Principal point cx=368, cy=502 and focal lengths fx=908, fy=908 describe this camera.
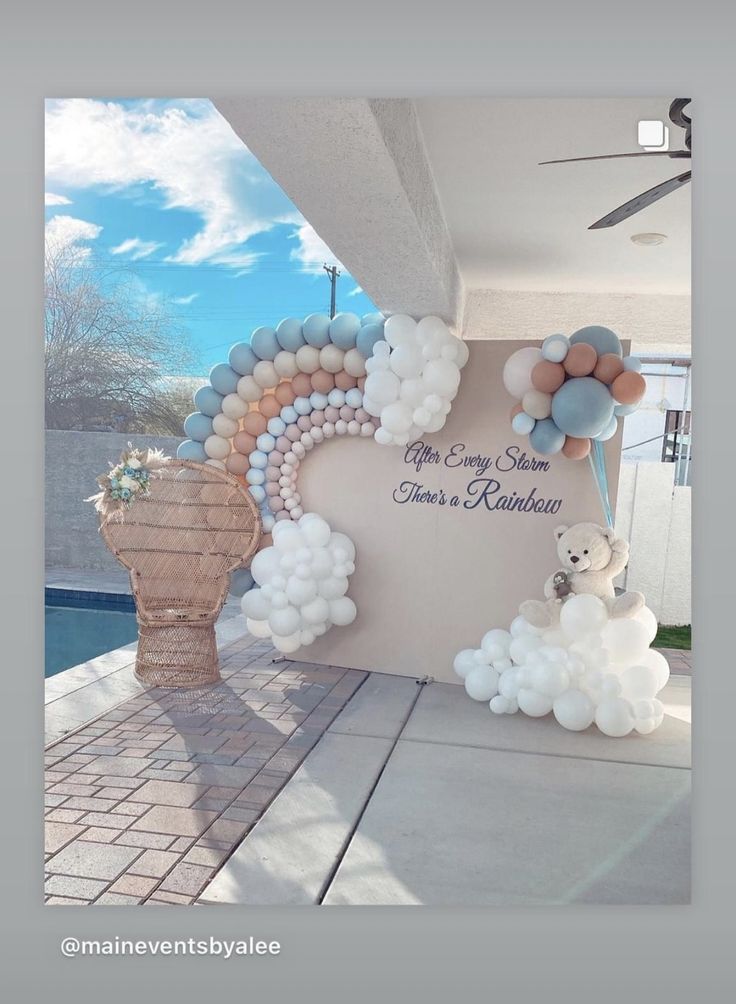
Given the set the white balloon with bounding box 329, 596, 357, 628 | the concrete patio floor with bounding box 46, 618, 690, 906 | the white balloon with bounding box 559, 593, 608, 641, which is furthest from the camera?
the white balloon with bounding box 329, 596, 357, 628

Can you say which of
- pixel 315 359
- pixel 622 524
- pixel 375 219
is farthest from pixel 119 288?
pixel 375 219

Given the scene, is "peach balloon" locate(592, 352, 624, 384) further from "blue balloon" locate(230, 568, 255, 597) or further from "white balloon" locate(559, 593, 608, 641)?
"blue balloon" locate(230, 568, 255, 597)

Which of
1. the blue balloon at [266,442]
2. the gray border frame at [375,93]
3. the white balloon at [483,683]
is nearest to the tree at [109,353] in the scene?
the blue balloon at [266,442]

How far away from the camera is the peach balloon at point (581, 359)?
4352mm

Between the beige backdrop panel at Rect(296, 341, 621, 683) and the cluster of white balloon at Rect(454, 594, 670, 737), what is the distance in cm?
70

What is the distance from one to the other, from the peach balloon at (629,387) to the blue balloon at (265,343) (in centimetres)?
192

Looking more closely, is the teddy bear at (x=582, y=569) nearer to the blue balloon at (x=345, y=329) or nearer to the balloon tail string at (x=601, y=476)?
the balloon tail string at (x=601, y=476)

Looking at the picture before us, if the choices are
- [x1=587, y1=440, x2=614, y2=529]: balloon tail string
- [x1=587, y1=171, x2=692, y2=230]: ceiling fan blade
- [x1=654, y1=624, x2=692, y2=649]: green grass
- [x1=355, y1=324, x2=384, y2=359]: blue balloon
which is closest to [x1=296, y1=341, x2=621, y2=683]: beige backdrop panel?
[x1=587, y1=440, x2=614, y2=529]: balloon tail string

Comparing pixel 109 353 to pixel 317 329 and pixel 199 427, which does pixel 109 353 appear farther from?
pixel 317 329

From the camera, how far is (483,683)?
4.64 meters

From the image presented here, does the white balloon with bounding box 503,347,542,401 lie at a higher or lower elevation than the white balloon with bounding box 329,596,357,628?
higher

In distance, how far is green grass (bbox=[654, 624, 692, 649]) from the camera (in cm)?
728
